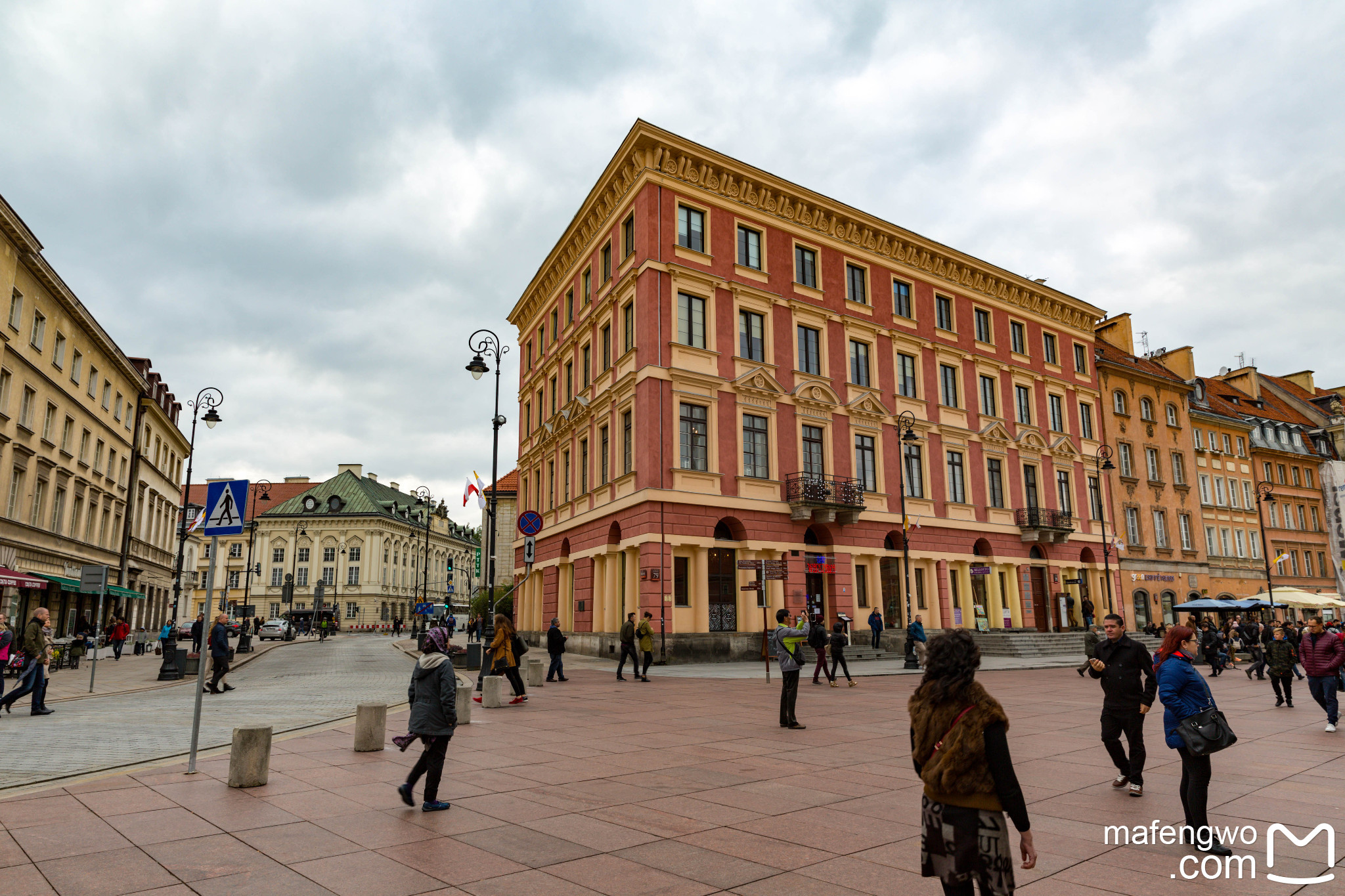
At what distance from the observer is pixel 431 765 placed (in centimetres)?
723

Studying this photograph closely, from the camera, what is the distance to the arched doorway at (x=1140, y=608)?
4562cm

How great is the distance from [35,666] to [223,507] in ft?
29.1

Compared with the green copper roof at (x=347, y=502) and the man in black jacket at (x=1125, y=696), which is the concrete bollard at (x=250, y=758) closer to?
the man in black jacket at (x=1125, y=696)

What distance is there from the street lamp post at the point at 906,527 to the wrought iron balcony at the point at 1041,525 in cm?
737

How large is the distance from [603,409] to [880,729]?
21776 mm

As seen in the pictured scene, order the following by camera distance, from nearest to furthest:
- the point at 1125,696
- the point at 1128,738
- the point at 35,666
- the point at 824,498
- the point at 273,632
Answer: the point at 1128,738 → the point at 1125,696 → the point at 35,666 → the point at 824,498 → the point at 273,632

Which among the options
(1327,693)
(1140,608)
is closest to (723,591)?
(1327,693)

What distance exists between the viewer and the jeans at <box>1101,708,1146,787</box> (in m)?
7.84

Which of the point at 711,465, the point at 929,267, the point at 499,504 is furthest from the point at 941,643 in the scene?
the point at 499,504

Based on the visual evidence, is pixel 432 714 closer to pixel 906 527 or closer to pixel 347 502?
pixel 906 527

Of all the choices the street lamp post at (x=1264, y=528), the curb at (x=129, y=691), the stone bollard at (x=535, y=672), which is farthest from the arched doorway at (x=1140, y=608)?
the curb at (x=129, y=691)

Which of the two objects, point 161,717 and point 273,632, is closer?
point 161,717

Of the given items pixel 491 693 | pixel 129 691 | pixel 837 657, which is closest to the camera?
pixel 491 693

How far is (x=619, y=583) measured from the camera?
30609 mm
